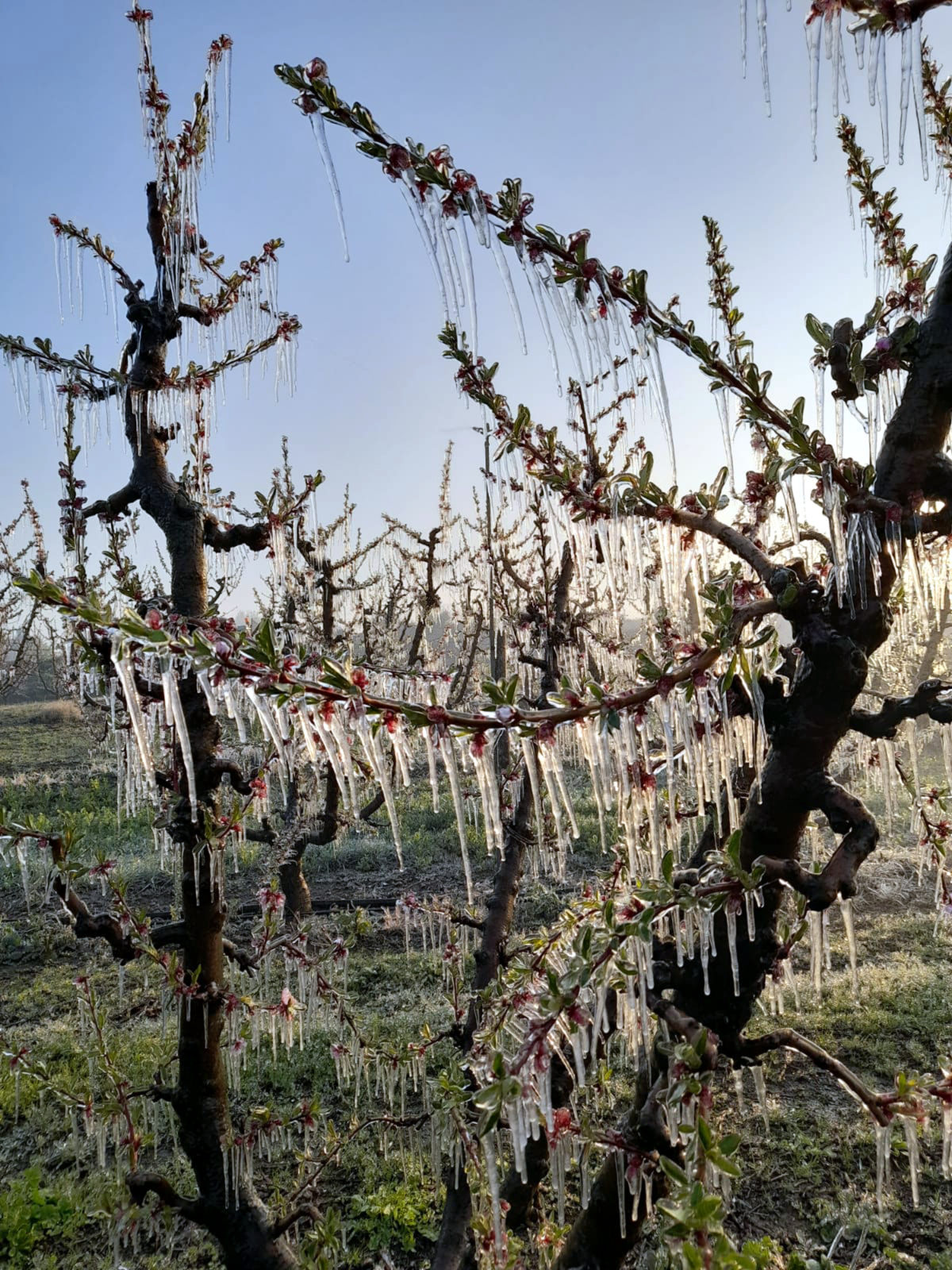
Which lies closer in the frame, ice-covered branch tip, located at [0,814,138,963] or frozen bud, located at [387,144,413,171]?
frozen bud, located at [387,144,413,171]

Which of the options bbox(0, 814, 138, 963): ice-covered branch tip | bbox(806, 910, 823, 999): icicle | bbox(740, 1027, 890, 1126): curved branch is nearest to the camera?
bbox(740, 1027, 890, 1126): curved branch

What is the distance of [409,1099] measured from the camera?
210 inches

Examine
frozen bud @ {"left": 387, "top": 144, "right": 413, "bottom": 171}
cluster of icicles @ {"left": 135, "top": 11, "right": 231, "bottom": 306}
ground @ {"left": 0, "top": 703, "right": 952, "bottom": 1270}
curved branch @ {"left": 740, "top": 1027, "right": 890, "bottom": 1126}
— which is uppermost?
cluster of icicles @ {"left": 135, "top": 11, "right": 231, "bottom": 306}

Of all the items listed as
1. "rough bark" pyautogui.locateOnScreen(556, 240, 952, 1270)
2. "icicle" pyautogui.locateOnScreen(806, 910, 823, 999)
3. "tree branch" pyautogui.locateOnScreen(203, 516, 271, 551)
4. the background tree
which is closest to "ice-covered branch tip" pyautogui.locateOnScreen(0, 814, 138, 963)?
the background tree

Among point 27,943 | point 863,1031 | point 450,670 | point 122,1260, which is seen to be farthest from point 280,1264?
point 27,943

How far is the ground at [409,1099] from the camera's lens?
386 cm

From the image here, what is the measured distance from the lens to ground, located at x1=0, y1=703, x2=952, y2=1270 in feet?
12.7

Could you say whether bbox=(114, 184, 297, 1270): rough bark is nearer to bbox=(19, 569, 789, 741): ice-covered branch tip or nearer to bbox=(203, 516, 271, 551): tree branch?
bbox=(203, 516, 271, 551): tree branch

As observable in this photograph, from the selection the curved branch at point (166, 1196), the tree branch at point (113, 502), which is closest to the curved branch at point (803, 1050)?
the curved branch at point (166, 1196)

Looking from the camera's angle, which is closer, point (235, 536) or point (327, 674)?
point (327, 674)

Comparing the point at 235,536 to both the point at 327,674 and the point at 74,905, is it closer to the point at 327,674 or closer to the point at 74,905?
the point at 74,905

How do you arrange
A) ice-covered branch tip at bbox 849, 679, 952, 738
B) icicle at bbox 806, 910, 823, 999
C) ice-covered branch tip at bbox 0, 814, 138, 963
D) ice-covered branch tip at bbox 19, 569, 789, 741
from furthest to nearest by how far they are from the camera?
ice-covered branch tip at bbox 0, 814, 138, 963
icicle at bbox 806, 910, 823, 999
ice-covered branch tip at bbox 849, 679, 952, 738
ice-covered branch tip at bbox 19, 569, 789, 741

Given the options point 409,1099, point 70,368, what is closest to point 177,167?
point 70,368

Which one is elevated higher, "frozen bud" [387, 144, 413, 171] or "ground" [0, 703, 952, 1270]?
"frozen bud" [387, 144, 413, 171]
